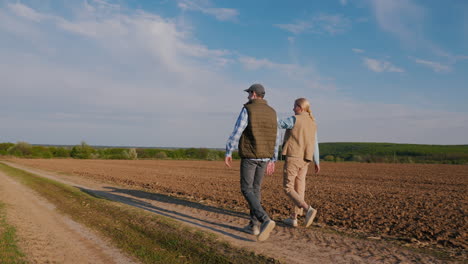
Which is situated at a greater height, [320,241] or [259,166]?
[259,166]

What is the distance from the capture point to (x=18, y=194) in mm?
10305

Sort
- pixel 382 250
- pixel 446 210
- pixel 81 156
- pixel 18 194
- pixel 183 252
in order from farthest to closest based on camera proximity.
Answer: pixel 81 156
pixel 18 194
pixel 446 210
pixel 382 250
pixel 183 252

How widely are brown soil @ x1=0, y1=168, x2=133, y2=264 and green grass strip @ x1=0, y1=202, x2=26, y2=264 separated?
73 millimetres

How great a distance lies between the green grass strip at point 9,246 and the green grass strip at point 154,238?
1.11 meters

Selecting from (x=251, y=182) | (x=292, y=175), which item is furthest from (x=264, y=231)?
(x=292, y=175)

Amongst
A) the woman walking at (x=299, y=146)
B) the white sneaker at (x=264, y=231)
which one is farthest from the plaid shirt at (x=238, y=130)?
the white sneaker at (x=264, y=231)

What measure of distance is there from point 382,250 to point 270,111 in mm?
2372

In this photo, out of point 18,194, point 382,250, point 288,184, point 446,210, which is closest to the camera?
point 382,250

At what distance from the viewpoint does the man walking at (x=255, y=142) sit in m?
4.77

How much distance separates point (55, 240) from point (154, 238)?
4.64 feet

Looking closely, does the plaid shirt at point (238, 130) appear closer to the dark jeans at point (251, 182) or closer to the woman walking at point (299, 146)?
the dark jeans at point (251, 182)

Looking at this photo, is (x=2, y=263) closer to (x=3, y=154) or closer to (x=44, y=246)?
(x=44, y=246)

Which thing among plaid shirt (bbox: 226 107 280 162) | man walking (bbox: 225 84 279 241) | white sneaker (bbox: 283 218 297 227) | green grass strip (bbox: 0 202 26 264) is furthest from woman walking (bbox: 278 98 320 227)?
green grass strip (bbox: 0 202 26 264)

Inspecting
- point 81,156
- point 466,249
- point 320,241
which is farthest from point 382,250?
point 81,156
